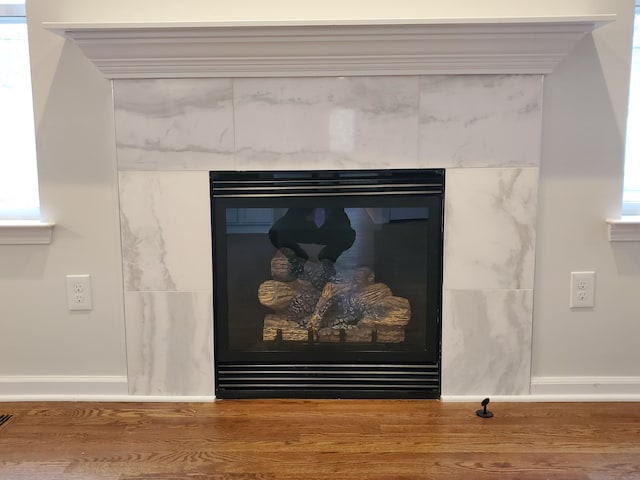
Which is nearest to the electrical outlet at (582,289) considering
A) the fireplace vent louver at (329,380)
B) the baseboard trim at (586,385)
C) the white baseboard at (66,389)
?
the baseboard trim at (586,385)

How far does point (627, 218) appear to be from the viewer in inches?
83.3

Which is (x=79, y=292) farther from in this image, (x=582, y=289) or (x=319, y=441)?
(x=582, y=289)

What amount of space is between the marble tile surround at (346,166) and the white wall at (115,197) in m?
0.08

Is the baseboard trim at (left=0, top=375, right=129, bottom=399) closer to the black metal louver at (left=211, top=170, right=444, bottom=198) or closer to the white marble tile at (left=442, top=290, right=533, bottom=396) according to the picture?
the black metal louver at (left=211, top=170, right=444, bottom=198)

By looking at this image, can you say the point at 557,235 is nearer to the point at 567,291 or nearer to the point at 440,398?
the point at 567,291

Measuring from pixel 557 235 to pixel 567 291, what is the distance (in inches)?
8.2

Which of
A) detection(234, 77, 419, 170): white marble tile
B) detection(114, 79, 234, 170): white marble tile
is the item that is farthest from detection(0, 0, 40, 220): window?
detection(234, 77, 419, 170): white marble tile

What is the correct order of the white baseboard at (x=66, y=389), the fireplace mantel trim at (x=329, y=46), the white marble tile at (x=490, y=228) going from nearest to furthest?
the fireplace mantel trim at (x=329, y=46), the white marble tile at (x=490, y=228), the white baseboard at (x=66, y=389)

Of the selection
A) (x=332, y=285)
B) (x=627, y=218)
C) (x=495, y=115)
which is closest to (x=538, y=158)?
(x=495, y=115)

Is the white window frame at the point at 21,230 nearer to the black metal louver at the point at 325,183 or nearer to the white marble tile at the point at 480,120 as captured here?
the black metal louver at the point at 325,183

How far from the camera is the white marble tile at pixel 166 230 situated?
6.75 ft

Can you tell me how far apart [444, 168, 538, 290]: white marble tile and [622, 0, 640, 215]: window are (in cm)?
40

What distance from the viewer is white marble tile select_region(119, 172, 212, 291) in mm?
2059

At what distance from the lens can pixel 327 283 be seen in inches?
85.7
